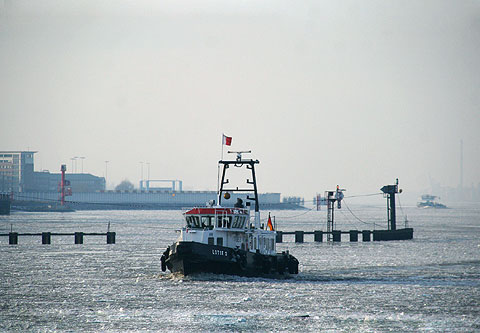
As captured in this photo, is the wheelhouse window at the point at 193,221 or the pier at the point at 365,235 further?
the pier at the point at 365,235

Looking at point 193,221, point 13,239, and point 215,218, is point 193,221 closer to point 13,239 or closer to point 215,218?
point 215,218

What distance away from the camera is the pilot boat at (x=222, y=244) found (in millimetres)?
55594

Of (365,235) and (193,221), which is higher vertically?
(193,221)

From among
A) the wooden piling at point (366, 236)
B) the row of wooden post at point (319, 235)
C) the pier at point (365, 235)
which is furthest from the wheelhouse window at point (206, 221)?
the wooden piling at point (366, 236)

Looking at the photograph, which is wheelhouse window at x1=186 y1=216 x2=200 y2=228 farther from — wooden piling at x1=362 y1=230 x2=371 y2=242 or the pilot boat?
wooden piling at x1=362 y1=230 x2=371 y2=242

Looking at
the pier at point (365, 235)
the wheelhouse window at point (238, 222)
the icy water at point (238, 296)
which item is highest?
the wheelhouse window at point (238, 222)

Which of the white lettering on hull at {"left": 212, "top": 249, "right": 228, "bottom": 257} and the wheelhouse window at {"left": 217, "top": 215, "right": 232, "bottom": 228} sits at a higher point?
the wheelhouse window at {"left": 217, "top": 215, "right": 232, "bottom": 228}

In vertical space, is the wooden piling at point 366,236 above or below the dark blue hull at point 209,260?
below

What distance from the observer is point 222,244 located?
58.0 metres

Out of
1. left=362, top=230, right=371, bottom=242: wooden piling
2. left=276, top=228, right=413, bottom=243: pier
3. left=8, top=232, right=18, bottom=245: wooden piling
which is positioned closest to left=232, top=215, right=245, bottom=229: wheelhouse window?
left=8, top=232, right=18, bottom=245: wooden piling

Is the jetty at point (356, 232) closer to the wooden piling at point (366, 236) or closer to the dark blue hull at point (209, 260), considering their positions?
the wooden piling at point (366, 236)

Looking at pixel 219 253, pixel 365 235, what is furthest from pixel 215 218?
pixel 365 235

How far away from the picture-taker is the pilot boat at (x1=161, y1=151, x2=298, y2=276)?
55.6m

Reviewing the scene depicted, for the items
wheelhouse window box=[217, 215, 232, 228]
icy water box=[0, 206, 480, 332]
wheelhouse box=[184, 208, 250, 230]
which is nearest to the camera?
icy water box=[0, 206, 480, 332]
